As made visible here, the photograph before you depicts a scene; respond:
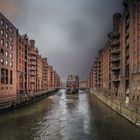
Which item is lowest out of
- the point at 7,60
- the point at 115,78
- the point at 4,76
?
the point at 115,78

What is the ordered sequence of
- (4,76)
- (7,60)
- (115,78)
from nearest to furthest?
(4,76), (7,60), (115,78)

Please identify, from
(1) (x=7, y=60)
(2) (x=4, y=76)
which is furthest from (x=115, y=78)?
(2) (x=4, y=76)

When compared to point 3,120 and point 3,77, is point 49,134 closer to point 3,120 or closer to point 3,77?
point 3,120

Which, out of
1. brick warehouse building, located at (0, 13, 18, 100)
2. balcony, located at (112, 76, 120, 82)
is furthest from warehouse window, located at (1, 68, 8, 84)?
balcony, located at (112, 76, 120, 82)

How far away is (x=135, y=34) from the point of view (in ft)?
174

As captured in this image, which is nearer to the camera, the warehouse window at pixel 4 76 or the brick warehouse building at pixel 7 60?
the warehouse window at pixel 4 76

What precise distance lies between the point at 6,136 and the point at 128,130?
17057 millimetres

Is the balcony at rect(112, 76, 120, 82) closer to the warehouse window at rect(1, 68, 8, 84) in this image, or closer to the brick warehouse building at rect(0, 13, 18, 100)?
the brick warehouse building at rect(0, 13, 18, 100)

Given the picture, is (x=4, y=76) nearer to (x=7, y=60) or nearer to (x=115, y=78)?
(x=7, y=60)

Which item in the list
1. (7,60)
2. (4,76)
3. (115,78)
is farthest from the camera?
(115,78)

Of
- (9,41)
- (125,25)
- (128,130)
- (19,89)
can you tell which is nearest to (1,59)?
(9,41)

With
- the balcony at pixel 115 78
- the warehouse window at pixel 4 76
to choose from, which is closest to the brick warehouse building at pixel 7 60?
the warehouse window at pixel 4 76

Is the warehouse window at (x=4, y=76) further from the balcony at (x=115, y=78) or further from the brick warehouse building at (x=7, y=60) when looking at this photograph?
the balcony at (x=115, y=78)

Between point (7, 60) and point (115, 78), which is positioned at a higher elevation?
point (7, 60)
